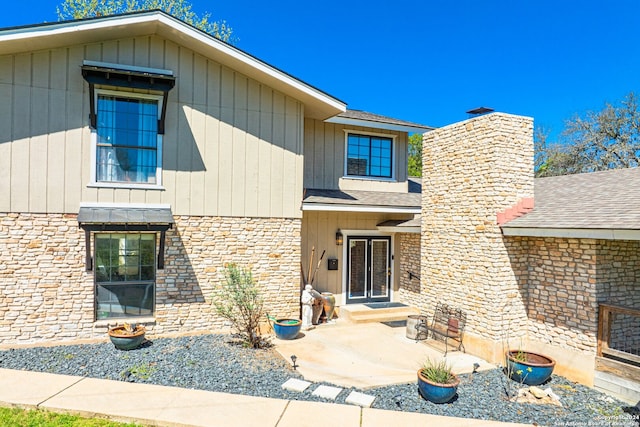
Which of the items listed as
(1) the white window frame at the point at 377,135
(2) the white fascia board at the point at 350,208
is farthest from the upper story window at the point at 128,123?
(1) the white window frame at the point at 377,135

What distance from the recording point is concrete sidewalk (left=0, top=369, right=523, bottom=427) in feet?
18.3

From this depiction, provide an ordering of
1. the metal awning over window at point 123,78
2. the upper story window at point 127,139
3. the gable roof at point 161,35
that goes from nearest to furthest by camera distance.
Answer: the gable roof at point 161,35 < the metal awning over window at point 123,78 < the upper story window at point 127,139

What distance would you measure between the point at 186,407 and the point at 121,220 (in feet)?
14.1

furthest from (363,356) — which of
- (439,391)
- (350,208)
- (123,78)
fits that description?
(123,78)

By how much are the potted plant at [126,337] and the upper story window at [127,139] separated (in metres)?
3.35

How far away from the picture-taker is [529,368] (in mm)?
7457

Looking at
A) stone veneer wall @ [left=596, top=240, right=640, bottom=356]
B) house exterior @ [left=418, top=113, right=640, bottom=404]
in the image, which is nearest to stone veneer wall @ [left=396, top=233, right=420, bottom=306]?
house exterior @ [left=418, top=113, right=640, bottom=404]

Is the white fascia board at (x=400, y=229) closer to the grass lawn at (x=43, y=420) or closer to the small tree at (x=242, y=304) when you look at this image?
the small tree at (x=242, y=304)

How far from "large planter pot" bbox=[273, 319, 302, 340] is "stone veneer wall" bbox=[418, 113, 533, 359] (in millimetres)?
3728

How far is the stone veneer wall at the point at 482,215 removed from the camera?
866 cm

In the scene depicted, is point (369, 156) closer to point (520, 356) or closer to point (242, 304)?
point (242, 304)

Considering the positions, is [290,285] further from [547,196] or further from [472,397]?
[547,196]

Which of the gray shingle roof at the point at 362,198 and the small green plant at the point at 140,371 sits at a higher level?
the gray shingle roof at the point at 362,198

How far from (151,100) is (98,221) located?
3.18 metres
